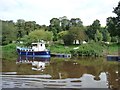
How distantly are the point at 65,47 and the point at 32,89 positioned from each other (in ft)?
22.6

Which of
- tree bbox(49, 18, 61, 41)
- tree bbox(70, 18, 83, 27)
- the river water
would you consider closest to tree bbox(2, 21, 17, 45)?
tree bbox(49, 18, 61, 41)

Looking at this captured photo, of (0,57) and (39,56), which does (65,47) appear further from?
(0,57)

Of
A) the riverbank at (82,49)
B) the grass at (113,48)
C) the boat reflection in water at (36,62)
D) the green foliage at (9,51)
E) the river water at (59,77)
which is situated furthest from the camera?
the riverbank at (82,49)

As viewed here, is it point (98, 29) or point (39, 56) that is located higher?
point (98, 29)

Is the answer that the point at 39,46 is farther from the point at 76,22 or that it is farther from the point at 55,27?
the point at 55,27

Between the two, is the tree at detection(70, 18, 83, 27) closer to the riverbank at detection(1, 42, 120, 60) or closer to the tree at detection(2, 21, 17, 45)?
the riverbank at detection(1, 42, 120, 60)

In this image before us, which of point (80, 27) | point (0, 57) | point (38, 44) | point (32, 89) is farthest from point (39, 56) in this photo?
point (32, 89)

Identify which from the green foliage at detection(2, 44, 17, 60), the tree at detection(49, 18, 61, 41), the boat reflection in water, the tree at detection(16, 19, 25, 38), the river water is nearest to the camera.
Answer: the river water

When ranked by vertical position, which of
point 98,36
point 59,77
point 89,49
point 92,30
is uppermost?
point 92,30

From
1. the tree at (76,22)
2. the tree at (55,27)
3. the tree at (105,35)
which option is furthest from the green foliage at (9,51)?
the tree at (105,35)

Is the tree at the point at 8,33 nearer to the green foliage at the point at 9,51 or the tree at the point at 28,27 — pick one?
the green foliage at the point at 9,51

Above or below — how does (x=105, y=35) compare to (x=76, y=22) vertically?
below

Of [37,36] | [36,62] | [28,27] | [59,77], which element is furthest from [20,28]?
[59,77]

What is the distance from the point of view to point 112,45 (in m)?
9.20
